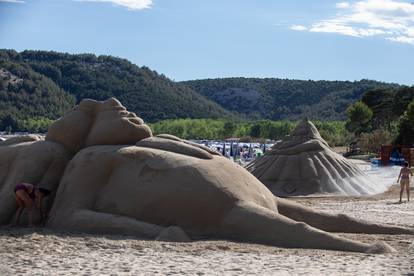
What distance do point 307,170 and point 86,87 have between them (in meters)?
76.9

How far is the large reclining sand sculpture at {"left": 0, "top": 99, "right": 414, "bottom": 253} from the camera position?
924cm

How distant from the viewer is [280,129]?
75188 mm

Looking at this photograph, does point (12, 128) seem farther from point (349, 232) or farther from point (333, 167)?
point (349, 232)

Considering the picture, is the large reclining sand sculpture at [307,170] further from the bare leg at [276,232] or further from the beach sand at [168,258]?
the bare leg at [276,232]

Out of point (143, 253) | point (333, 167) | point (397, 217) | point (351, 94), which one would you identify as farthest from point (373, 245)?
point (351, 94)

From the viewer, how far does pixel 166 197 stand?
964 centimetres

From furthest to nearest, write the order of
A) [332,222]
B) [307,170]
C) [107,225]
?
[307,170] < [332,222] < [107,225]

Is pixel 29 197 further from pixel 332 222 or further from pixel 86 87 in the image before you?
pixel 86 87

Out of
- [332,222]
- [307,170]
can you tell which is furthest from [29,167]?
[307,170]

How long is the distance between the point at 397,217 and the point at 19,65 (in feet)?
281

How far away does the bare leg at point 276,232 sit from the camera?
880 centimetres

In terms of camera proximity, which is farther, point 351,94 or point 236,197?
point 351,94

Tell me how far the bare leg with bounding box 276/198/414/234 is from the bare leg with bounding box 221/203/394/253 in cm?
157

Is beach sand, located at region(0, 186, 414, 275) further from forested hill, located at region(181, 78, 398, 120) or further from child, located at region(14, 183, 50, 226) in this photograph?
forested hill, located at region(181, 78, 398, 120)
